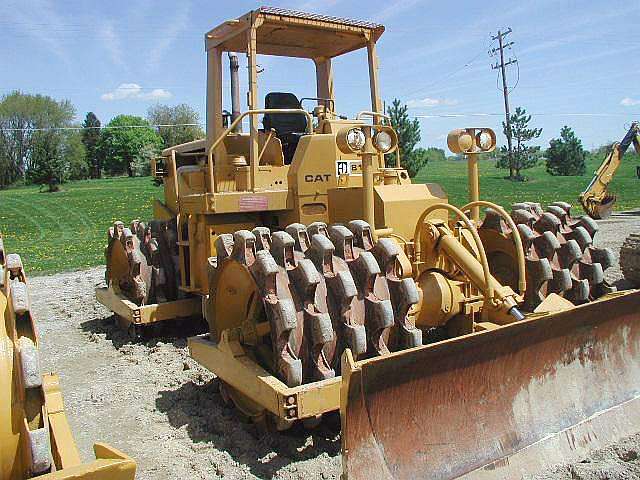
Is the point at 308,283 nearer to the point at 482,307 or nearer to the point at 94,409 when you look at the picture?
the point at 482,307

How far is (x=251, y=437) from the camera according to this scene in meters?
4.23

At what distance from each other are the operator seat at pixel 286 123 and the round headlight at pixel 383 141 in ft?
5.64

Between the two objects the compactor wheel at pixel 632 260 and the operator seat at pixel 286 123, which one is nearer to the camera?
the operator seat at pixel 286 123

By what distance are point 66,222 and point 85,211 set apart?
12.6 ft

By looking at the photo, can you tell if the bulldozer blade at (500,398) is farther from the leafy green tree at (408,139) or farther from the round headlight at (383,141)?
the leafy green tree at (408,139)

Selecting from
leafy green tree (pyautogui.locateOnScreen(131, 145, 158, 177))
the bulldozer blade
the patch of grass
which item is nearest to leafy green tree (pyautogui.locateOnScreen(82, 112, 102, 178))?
leafy green tree (pyautogui.locateOnScreen(131, 145, 158, 177))

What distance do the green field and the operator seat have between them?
→ 349 inches

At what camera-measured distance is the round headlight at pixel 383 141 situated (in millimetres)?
4555

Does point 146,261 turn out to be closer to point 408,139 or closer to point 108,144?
point 408,139

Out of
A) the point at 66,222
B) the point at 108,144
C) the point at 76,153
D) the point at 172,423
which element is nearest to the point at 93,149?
the point at 108,144

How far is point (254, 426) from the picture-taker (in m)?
4.32

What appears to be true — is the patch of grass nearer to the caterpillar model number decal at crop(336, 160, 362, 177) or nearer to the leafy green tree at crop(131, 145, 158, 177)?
the caterpillar model number decal at crop(336, 160, 362, 177)

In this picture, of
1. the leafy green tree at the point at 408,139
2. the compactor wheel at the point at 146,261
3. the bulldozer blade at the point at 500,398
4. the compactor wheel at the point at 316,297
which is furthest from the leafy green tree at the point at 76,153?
the bulldozer blade at the point at 500,398

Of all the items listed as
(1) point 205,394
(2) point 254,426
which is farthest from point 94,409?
(2) point 254,426
